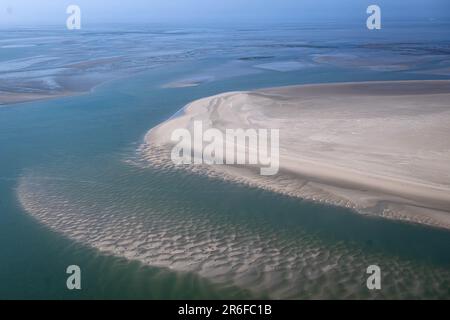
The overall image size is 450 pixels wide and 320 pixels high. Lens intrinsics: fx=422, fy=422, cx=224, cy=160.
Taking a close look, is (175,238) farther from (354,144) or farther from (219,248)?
(354,144)

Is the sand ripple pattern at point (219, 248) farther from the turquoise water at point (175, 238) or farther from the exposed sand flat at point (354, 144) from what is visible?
the exposed sand flat at point (354, 144)

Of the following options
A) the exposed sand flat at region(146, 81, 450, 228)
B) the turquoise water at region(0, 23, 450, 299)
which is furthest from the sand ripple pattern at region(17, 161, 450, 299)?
the exposed sand flat at region(146, 81, 450, 228)

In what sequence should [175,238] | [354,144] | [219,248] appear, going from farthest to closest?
1. [354,144]
2. [175,238]
3. [219,248]

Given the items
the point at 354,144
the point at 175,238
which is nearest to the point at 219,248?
the point at 175,238

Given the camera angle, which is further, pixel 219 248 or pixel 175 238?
pixel 175 238

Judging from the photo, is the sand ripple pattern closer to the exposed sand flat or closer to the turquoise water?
the turquoise water
